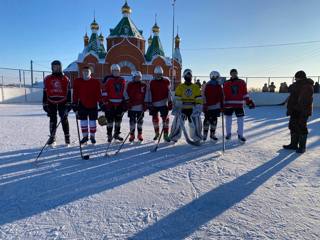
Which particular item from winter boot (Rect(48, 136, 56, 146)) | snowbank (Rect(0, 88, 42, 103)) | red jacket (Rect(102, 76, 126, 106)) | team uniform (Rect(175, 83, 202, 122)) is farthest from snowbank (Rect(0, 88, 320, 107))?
red jacket (Rect(102, 76, 126, 106))

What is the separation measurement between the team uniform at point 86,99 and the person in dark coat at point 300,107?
406 centimetres

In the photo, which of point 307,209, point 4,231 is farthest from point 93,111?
point 307,209

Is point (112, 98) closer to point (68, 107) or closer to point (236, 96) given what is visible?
point (68, 107)

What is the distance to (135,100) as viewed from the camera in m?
6.20

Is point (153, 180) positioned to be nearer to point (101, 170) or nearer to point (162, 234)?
point (101, 170)

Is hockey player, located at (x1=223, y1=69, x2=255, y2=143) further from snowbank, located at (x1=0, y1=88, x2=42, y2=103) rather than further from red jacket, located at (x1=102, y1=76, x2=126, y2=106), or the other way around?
snowbank, located at (x1=0, y1=88, x2=42, y2=103)

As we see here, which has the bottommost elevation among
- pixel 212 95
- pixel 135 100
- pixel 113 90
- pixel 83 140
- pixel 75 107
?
pixel 83 140

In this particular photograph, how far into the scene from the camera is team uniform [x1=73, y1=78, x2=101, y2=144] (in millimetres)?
5789

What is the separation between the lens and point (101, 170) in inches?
167

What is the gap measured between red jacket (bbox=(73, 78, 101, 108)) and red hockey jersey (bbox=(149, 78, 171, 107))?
125 centimetres

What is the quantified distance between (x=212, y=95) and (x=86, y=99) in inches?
111

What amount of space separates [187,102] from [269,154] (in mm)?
2027

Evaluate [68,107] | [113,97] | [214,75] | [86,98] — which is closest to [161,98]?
[113,97]

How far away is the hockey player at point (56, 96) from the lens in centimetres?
564
